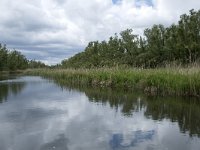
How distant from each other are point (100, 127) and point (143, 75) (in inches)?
496

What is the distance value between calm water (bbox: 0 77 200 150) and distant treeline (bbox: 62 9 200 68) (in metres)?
9.49

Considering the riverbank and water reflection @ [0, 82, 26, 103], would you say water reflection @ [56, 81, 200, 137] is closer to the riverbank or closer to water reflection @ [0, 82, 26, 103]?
the riverbank

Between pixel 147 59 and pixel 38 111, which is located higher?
pixel 147 59

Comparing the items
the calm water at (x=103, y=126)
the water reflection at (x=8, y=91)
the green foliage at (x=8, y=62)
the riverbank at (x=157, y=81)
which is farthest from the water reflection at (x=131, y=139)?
the green foliage at (x=8, y=62)

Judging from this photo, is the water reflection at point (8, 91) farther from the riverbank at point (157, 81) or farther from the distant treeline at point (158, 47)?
the distant treeline at point (158, 47)

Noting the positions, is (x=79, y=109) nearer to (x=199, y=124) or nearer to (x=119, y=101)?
(x=119, y=101)

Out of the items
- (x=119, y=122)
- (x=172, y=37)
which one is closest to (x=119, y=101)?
(x=119, y=122)

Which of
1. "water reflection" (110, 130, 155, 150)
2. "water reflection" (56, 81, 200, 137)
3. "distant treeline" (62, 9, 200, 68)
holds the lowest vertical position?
"water reflection" (110, 130, 155, 150)

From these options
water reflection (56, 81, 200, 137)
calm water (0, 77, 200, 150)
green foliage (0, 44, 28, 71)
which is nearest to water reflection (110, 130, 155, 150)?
calm water (0, 77, 200, 150)

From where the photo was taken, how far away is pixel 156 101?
18.0m

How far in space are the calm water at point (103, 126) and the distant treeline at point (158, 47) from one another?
9487 mm

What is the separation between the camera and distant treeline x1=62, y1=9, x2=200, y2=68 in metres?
33.5

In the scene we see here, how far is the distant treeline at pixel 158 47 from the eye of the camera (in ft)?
110

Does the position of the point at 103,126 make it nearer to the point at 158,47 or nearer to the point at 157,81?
the point at 157,81
